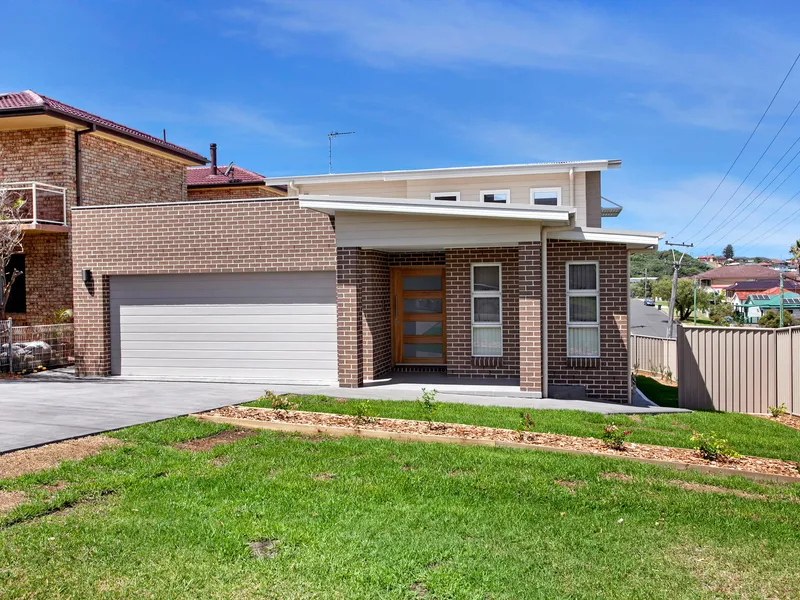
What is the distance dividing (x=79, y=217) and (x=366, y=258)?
6628 millimetres

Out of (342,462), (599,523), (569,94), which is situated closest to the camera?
(599,523)

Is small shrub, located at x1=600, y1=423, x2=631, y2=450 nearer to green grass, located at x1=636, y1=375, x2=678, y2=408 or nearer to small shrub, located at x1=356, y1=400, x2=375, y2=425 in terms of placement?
small shrub, located at x1=356, y1=400, x2=375, y2=425

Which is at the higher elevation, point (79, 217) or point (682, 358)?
point (79, 217)

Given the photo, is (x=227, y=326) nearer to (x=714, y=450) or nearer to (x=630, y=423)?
(x=630, y=423)

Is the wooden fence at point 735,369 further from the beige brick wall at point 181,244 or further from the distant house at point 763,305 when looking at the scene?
the distant house at point 763,305

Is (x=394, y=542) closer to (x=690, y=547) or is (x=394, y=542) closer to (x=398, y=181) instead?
(x=690, y=547)

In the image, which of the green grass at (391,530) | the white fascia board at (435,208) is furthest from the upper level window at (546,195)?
the green grass at (391,530)

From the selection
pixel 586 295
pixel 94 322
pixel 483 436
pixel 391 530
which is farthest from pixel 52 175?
pixel 391 530

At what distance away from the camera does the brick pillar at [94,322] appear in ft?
48.9

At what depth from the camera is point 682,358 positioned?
46.3ft

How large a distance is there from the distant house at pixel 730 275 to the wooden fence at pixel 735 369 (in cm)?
10516

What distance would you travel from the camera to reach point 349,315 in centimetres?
1309

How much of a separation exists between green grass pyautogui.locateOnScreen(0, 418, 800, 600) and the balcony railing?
13.6 meters

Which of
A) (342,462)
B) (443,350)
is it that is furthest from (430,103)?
(342,462)
